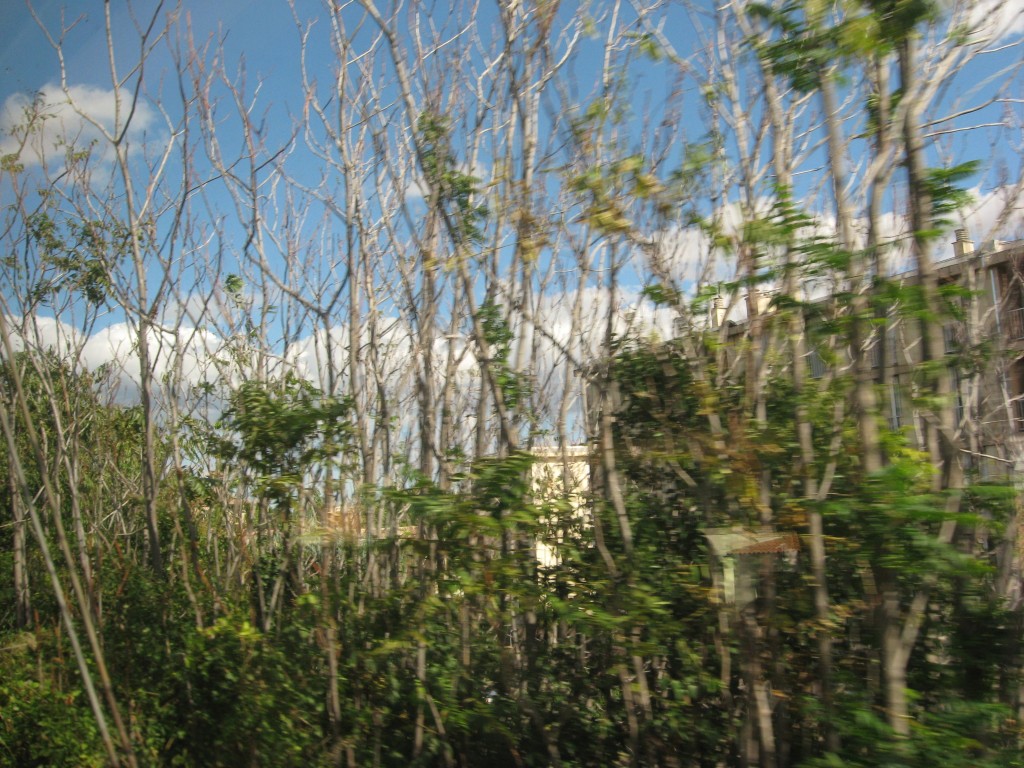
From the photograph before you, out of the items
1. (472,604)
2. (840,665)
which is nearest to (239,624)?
(472,604)

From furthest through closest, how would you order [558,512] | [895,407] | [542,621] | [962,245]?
1. [962,245]
2. [542,621]
3. [558,512]
4. [895,407]

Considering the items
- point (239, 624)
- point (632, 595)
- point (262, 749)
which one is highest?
point (632, 595)

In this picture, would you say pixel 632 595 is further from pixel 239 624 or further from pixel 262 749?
pixel 239 624

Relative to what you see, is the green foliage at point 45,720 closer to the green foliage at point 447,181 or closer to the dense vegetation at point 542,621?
the dense vegetation at point 542,621

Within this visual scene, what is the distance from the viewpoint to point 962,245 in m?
4.40

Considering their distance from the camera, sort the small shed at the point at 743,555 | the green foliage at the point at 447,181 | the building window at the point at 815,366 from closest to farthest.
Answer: the small shed at the point at 743,555 < the building window at the point at 815,366 < the green foliage at the point at 447,181

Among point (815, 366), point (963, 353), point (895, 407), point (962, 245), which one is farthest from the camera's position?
point (962, 245)

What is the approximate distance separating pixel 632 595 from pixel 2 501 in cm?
1038

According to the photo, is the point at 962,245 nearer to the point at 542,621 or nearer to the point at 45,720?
the point at 542,621

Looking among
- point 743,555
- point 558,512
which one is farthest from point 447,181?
point 743,555

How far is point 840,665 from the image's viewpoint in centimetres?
279

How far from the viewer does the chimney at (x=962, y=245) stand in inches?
169

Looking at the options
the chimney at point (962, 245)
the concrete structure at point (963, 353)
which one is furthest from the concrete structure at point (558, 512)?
the chimney at point (962, 245)

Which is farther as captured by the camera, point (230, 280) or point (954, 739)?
point (230, 280)
